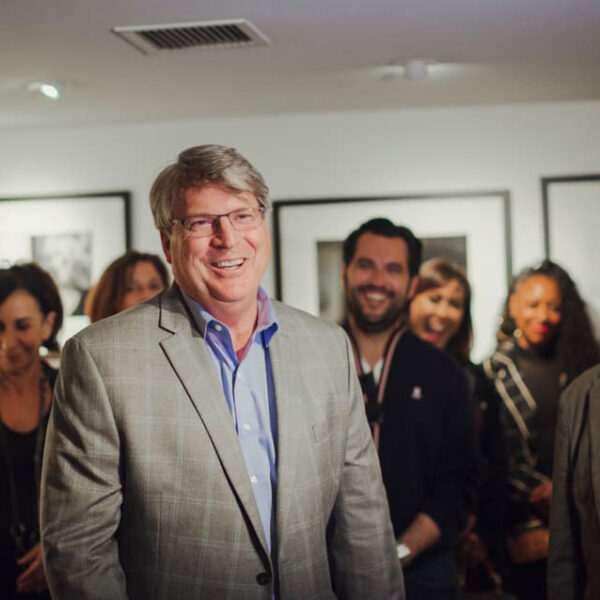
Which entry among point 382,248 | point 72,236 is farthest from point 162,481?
point 72,236

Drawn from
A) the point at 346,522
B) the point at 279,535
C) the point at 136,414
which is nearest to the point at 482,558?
the point at 346,522

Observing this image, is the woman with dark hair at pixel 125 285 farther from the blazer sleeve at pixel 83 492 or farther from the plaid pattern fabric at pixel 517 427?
the blazer sleeve at pixel 83 492

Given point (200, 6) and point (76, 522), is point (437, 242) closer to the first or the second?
point (200, 6)

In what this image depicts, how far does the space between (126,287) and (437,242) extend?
1.91 m

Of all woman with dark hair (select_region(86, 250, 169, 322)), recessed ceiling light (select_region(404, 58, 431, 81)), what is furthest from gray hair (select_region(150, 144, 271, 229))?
recessed ceiling light (select_region(404, 58, 431, 81))

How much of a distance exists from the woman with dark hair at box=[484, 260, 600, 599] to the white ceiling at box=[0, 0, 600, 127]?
94cm

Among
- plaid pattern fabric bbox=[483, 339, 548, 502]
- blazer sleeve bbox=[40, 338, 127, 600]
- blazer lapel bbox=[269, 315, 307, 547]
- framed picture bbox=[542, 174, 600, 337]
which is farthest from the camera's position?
framed picture bbox=[542, 174, 600, 337]

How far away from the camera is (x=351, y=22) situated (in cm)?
330

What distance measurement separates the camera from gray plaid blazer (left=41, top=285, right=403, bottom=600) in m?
1.84

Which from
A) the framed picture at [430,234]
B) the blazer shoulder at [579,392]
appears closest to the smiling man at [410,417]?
the blazer shoulder at [579,392]

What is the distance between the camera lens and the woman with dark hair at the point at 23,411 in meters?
2.98

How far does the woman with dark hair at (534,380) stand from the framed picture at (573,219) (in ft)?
2.85

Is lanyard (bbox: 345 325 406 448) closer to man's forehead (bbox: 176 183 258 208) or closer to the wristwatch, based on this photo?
the wristwatch

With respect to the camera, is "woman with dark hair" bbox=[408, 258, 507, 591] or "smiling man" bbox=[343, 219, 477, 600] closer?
"smiling man" bbox=[343, 219, 477, 600]
